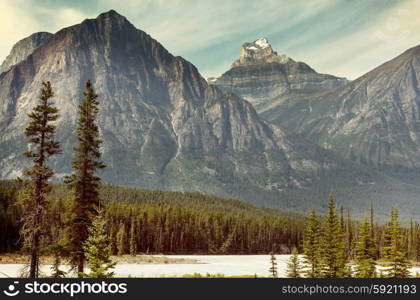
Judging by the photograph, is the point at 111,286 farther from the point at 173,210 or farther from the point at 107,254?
the point at 173,210

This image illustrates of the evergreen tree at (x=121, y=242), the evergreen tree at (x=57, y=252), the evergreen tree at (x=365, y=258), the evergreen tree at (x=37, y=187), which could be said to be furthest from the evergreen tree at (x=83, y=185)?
the evergreen tree at (x=121, y=242)

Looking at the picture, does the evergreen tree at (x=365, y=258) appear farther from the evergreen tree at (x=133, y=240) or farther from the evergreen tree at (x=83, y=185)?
the evergreen tree at (x=133, y=240)

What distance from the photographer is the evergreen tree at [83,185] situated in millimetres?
49750

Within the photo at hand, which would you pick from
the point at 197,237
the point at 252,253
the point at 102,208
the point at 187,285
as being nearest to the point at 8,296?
the point at 187,285

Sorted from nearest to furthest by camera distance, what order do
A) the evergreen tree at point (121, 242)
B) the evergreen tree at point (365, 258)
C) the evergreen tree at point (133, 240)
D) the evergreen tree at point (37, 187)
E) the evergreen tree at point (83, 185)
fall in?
the evergreen tree at point (37, 187) → the evergreen tree at point (83, 185) → the evergreen tree at point (365, 258) → the evergreen tree at point (121, 242) → the evergreen tree at point (133, 240)

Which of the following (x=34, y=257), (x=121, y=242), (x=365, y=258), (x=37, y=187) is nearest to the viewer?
(x=34, y=257)

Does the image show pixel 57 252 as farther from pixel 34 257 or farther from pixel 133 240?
pixel 133 240

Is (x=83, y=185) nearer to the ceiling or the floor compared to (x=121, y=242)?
nearer to the ceiling

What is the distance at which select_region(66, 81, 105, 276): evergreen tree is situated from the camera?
49.8 meters

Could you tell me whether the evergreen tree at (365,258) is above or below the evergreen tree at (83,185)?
below

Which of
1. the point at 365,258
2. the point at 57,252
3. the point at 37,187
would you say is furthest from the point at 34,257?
the point at 365,258

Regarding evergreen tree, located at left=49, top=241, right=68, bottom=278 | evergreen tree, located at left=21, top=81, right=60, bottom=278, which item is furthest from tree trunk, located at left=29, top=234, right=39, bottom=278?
evergreen tree, located at left=49, top=241, right=68, bottom=278

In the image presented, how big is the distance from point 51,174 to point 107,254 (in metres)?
8.31

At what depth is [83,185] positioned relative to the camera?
5056cm
